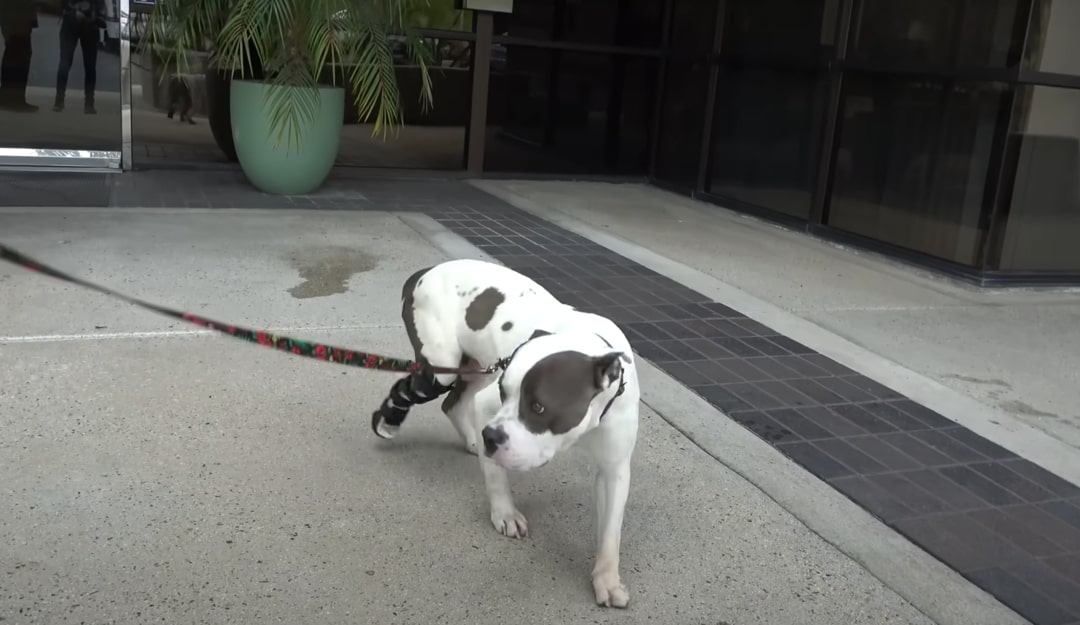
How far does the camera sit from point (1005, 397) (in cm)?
464

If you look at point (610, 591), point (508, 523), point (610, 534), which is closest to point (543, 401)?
point (610, 534)

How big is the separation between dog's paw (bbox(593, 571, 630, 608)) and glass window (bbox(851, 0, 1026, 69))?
17.9ft

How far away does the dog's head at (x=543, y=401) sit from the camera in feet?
7.66

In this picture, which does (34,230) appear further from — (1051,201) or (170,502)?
(1051,201)

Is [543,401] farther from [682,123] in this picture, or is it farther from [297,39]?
[682,123]

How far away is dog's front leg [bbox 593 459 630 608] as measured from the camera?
269 cm

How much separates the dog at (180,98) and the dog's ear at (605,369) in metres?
7.51

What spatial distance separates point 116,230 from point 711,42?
5981 mm

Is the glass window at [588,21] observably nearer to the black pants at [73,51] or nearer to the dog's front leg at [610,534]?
the black pants at [73,51]

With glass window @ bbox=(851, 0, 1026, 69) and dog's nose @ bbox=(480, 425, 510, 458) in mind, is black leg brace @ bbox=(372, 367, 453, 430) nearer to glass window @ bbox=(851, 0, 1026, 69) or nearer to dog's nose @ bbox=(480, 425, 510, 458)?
dog's nose @ bbox=(480, 425, 510, 458)

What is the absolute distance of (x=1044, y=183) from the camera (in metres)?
6.79

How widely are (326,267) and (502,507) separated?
3275 mm

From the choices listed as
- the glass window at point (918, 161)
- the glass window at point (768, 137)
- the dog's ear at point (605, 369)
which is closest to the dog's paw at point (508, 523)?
the dog's ear at point (605, 369)

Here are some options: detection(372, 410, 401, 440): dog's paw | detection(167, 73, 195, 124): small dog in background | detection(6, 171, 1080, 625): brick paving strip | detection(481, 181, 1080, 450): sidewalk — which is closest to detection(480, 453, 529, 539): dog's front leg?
detection(372, 410, 401, 440): dog's paw
